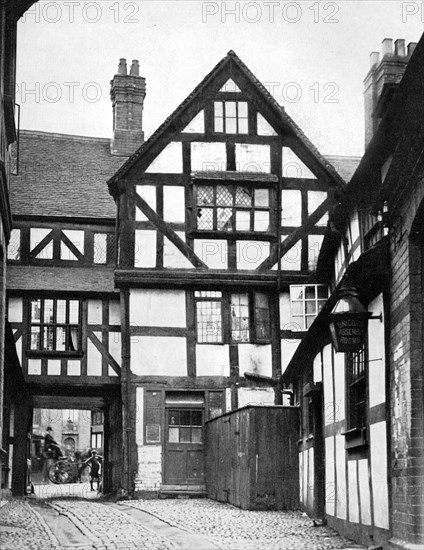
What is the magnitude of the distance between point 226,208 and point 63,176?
607 centimetres

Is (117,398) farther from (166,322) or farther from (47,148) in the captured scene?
(47,148)

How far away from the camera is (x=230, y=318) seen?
2572cm

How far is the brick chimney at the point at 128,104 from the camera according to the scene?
106 ft

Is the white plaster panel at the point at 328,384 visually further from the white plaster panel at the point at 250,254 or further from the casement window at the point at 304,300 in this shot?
the white plaster panel at the point at 250,254

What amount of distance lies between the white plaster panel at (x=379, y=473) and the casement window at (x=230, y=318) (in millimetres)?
12996

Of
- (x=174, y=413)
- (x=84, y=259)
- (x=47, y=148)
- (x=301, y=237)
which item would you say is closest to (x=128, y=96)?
(x=47, y=148)

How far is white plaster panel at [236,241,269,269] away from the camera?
1026 inches

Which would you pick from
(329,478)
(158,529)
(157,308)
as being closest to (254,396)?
(157,308)

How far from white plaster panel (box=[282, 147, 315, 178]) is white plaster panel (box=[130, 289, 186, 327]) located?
4.18m

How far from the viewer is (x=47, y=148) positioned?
31.2 meters

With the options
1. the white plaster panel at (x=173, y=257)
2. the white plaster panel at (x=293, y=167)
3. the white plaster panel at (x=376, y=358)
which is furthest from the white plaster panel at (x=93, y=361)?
the white plaster panel at (x=376, y=358)

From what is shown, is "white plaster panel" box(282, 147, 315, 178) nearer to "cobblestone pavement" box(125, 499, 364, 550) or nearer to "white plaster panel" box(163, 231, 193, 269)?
"white plaster panel" box(163, 231, 193, 269)

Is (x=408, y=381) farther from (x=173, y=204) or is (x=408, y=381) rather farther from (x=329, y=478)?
(x=173, y=204)

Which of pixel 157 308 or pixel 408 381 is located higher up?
pixel 157 308
